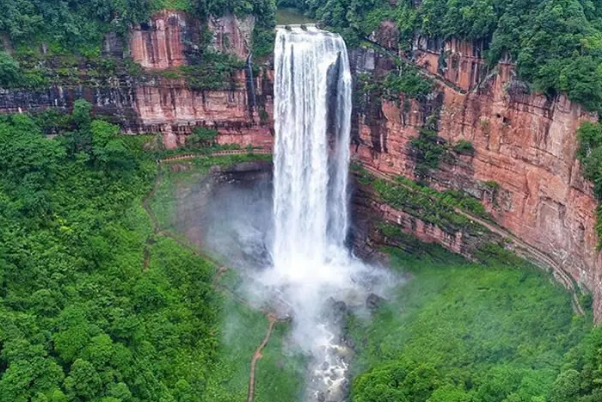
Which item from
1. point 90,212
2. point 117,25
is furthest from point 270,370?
point 117,25

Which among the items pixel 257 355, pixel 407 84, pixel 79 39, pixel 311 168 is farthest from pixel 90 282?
pixel 407 84

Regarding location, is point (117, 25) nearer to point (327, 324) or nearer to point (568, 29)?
point (327, 324)

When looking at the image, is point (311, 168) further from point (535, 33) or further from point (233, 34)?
point (535, 33)

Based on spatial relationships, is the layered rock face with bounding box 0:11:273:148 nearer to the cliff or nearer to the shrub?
the cliff

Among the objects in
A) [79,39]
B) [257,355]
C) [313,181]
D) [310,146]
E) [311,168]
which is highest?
[79,39]

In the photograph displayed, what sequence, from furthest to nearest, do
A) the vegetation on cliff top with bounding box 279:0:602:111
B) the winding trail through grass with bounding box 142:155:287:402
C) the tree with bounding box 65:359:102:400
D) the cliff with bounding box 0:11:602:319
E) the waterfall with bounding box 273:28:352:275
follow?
the waterfall with bounding box 273:28:352:275
the winding trail through grass with bounding box 142:155:287:402
the cliff with bounding box 0:11:602:319
the vegetation on cliff top with bounding box 279:0:602:111
the tree with bounding box 65:359:102:400

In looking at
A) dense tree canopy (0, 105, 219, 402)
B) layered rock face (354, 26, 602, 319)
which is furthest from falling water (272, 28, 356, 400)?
dense tree canopy (0, 105, 219, 402)
